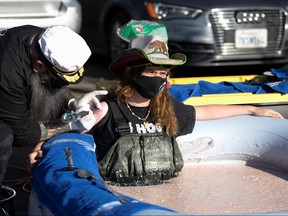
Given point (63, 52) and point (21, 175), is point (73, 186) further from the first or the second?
point (21, 175)

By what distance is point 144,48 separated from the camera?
14.1ft

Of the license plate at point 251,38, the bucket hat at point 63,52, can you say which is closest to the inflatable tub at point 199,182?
the bucket hat at point 63,52

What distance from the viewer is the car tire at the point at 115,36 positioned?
7871 mm

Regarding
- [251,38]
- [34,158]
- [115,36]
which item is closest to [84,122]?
[34,158]

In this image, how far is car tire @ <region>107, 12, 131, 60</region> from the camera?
7.87 meters

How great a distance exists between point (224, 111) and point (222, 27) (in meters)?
2.65

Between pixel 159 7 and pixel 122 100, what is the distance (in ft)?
10.3

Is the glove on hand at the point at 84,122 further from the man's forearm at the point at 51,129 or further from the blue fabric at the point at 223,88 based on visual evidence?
the blue fabric at the point at 223,88

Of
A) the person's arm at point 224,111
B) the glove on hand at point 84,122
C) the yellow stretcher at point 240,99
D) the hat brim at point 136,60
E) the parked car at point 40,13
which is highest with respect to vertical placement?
the hat brim at point 136,60

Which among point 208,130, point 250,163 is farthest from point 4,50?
point 250,163

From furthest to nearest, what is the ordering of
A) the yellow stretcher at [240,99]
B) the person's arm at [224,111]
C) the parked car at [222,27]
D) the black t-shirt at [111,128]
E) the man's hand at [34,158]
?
the parked car at [222,27], the yellow stretcher at [240,99], the person's arm at [224,111], the black t-shirt at [111,128], the man's hand at [34,158]

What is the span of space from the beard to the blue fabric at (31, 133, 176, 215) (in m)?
0.18

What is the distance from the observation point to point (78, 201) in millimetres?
3191

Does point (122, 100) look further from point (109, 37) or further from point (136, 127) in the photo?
point (109, 37)
